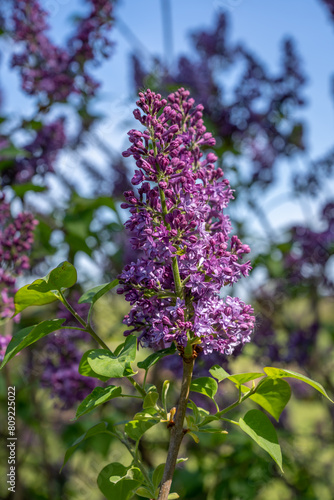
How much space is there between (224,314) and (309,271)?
2.52 m

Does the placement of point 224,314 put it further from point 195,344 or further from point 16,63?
point 16,63

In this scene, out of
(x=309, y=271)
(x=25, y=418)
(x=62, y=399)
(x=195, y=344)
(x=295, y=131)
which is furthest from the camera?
(x=295, y=131)

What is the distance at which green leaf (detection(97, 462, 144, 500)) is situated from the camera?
0.92 m

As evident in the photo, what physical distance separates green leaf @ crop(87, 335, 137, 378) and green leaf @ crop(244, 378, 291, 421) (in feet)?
0.82

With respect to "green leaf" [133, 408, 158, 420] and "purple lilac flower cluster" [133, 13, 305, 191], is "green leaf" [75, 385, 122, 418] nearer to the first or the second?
"green leaf" [133, 408, 158, 420]

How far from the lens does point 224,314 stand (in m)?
0.96

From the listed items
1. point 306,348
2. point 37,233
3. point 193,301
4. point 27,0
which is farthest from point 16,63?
point 306,348

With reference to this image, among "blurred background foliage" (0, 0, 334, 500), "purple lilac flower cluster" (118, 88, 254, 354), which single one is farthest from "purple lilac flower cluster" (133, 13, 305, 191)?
"purple lilac flower cluster" (118, 88, 254, 354)

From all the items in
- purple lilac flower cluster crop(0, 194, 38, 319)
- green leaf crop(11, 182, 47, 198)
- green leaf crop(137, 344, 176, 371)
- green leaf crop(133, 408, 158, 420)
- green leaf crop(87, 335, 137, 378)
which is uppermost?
green leaf crop(11, 182, 47, 198)

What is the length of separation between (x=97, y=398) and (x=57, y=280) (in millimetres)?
246

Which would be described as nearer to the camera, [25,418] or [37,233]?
[37,233]

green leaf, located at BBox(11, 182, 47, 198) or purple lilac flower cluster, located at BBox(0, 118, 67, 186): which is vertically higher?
purple lilac flower cluster, located at BBox(0, 118, 67, 186)

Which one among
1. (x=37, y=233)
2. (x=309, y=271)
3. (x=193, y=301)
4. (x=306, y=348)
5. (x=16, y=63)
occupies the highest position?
(x=16, y=63)

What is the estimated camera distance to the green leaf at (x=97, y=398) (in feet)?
2.76
